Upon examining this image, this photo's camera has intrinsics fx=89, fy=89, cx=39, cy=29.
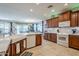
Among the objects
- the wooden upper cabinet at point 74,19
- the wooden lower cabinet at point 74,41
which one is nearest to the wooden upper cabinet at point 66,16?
the wooden upper cabinet at point 74,19

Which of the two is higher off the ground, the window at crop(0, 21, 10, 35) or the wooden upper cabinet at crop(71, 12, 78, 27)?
the wooden upper cabinet at crop(71, 12, 78, 27)

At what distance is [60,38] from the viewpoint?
5770 mm

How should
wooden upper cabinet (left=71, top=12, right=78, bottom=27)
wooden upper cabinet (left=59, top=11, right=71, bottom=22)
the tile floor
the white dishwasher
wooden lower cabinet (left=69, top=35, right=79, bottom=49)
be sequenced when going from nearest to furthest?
the tile floor → wooden lower cabinet (left=69, top=35, right=79, bottom=49) → the white dishwasher → wooden upper cabinet (left=71, top=12, right=78, bottom=27) → wooden upper cabinet (left=59, top=11, right=71, bottom=22)

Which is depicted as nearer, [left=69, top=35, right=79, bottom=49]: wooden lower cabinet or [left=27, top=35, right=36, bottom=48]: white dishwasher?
[left=69, top=35, right=79, bottom=49]: wooden lower cabinet

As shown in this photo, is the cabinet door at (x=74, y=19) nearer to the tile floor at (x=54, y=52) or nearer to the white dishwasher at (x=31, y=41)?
the tile floor at (x=54, y=52)

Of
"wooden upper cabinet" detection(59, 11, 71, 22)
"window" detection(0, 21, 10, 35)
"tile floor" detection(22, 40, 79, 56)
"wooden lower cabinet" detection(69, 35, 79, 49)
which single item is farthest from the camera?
"wooden upper cabinet" detection(59, 11, 71, 22)

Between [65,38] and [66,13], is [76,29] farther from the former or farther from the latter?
[66,13]

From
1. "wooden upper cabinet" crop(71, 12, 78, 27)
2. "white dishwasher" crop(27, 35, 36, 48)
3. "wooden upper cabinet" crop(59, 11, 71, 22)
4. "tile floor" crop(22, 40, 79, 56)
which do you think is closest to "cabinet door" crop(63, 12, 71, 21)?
"wooden upper cabinet" crop(59, 11, 71, 22)

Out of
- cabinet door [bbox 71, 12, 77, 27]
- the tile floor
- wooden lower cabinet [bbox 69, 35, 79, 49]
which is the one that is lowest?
the tile floor

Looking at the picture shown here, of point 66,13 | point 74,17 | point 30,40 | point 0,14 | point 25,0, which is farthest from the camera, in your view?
point 66,13

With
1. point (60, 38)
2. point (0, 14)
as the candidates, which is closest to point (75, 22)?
point (60, 38)

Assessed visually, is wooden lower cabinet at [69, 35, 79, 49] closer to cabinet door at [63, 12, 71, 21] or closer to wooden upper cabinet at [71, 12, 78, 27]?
wooden upper cabinet at [71, 12, 78, 27]

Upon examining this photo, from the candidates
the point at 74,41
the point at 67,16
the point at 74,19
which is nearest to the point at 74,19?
the point at 74,19

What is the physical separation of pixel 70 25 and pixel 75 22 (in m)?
0.37
